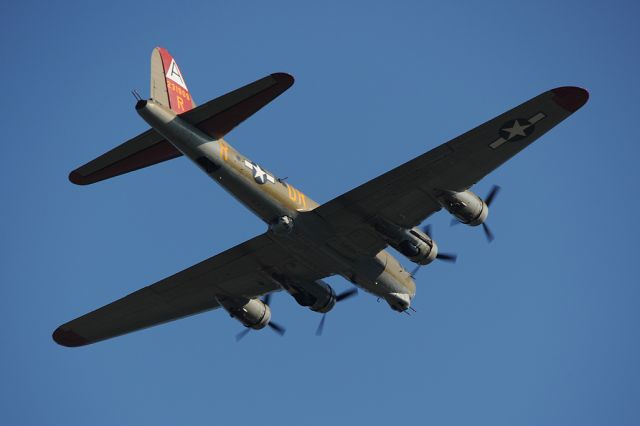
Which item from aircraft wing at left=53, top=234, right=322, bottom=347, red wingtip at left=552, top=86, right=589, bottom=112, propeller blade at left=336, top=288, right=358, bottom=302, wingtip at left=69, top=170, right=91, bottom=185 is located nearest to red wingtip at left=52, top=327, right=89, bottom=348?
aircraft wing at left=53, top=234, right=322, bottom=347

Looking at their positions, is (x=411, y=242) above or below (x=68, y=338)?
above

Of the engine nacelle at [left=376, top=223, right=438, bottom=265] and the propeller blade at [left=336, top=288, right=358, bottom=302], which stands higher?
the engine nacelle at [left=376, top=223, right=438, bottom=265]

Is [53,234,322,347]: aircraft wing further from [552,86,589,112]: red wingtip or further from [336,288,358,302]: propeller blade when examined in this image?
[552,86,589,112]: red wingtip

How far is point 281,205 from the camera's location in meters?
29.4

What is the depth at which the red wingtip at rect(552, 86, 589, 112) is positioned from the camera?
26.1 m

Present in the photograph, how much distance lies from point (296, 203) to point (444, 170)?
522 cm

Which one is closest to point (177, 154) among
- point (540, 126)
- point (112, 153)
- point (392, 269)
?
point (112, 153)

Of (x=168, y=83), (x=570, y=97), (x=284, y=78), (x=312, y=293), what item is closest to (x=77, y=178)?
(x=168, y=83)

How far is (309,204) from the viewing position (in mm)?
30547

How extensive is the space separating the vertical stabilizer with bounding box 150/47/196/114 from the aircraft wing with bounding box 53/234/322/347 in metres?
5.53

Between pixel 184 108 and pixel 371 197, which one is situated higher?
pixel 184 108

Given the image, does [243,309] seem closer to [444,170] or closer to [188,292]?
[188,292]

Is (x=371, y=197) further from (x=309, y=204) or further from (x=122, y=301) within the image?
(x=122, y=301)

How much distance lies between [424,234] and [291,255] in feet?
16.2
